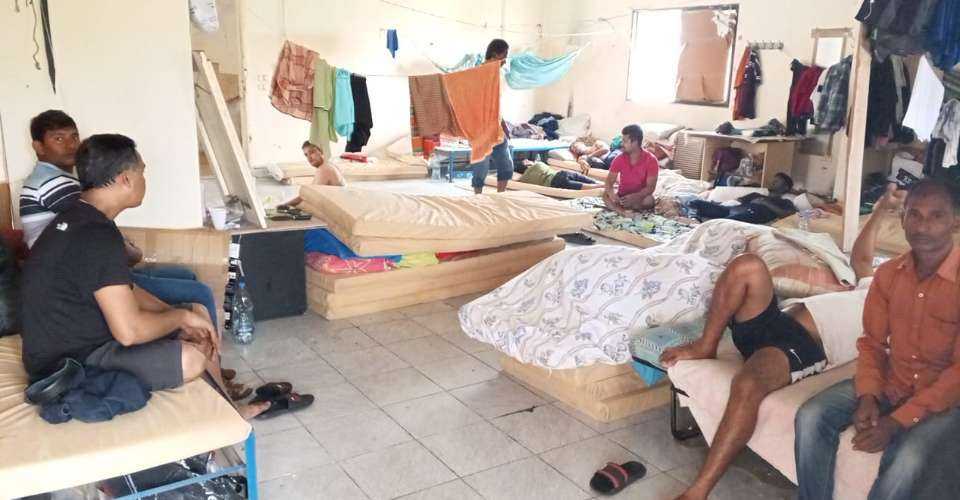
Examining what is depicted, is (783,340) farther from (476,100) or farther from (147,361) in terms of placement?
(476,100)

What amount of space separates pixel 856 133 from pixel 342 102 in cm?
340

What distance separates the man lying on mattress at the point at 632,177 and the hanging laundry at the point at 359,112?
7.09 feet

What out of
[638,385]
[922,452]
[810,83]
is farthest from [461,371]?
[810,83]

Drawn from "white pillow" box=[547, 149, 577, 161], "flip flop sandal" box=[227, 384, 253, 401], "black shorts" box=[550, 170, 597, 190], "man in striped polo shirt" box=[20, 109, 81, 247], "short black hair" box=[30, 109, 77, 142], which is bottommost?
"flip flop sandal" box=[227, 384, 253, 401]

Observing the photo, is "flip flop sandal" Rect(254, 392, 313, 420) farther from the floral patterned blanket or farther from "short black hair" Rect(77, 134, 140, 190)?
"short black hair" Rect(77, 134, 140, 190)

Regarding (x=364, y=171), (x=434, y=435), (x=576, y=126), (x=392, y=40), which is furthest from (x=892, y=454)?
(x=576, y=126)

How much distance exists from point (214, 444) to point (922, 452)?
77.0 inches

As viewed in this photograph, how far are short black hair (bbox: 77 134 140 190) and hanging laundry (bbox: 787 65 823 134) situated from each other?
7.17 meters

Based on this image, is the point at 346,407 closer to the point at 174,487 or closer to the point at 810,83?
the point at 174,487

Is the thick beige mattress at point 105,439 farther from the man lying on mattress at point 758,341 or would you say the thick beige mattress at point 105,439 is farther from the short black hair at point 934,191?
the short black hair at point 934,191

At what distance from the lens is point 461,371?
3611 millimetres

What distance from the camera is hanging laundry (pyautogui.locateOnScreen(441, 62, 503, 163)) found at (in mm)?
5719

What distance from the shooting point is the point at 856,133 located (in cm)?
409

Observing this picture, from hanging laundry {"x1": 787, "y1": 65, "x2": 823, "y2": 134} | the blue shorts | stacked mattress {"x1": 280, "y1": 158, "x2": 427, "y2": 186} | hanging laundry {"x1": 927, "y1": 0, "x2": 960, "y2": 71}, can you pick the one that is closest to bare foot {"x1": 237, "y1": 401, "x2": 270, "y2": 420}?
hanging laundry {"x1": 927, "y1": 0, "x2": 960, "y2": 71}
